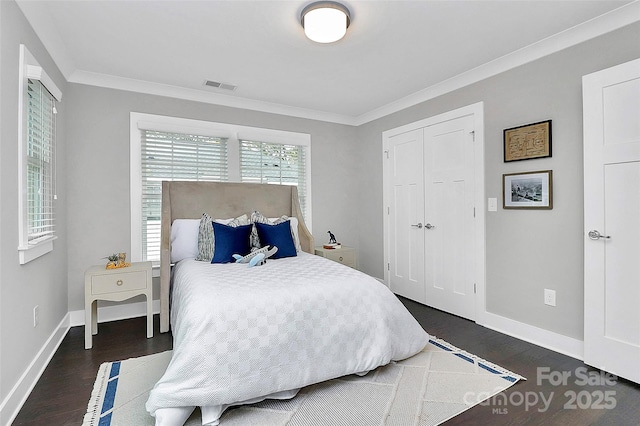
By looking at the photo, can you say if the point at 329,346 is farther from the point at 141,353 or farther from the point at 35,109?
the point at 35,109

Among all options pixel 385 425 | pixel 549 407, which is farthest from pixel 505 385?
pixel 385 425

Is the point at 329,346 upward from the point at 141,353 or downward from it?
upward

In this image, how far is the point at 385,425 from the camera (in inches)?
67.6

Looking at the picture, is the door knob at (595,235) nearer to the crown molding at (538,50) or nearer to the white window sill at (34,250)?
the crown molding at (538,50)

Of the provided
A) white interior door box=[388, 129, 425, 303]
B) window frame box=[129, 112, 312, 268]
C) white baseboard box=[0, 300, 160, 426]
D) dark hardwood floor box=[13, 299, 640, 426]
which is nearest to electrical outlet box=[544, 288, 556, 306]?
dark hardwood floor box=[13, 299, 640, 426]

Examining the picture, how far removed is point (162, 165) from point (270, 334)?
2.57 meters

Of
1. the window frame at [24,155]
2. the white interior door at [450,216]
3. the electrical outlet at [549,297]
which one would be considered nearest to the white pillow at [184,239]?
the window frame at [24,155]

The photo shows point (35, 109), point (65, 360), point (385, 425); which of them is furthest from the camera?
point (65, 360)

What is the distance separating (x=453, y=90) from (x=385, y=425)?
3085mm

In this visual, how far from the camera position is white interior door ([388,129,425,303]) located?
387 centimetres

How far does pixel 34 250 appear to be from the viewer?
217 cm

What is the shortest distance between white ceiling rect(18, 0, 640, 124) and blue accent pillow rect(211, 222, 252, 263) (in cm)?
150

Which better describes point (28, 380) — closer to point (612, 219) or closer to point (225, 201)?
point (225, 201)

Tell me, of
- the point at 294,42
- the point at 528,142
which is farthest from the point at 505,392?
the point at 294,42
